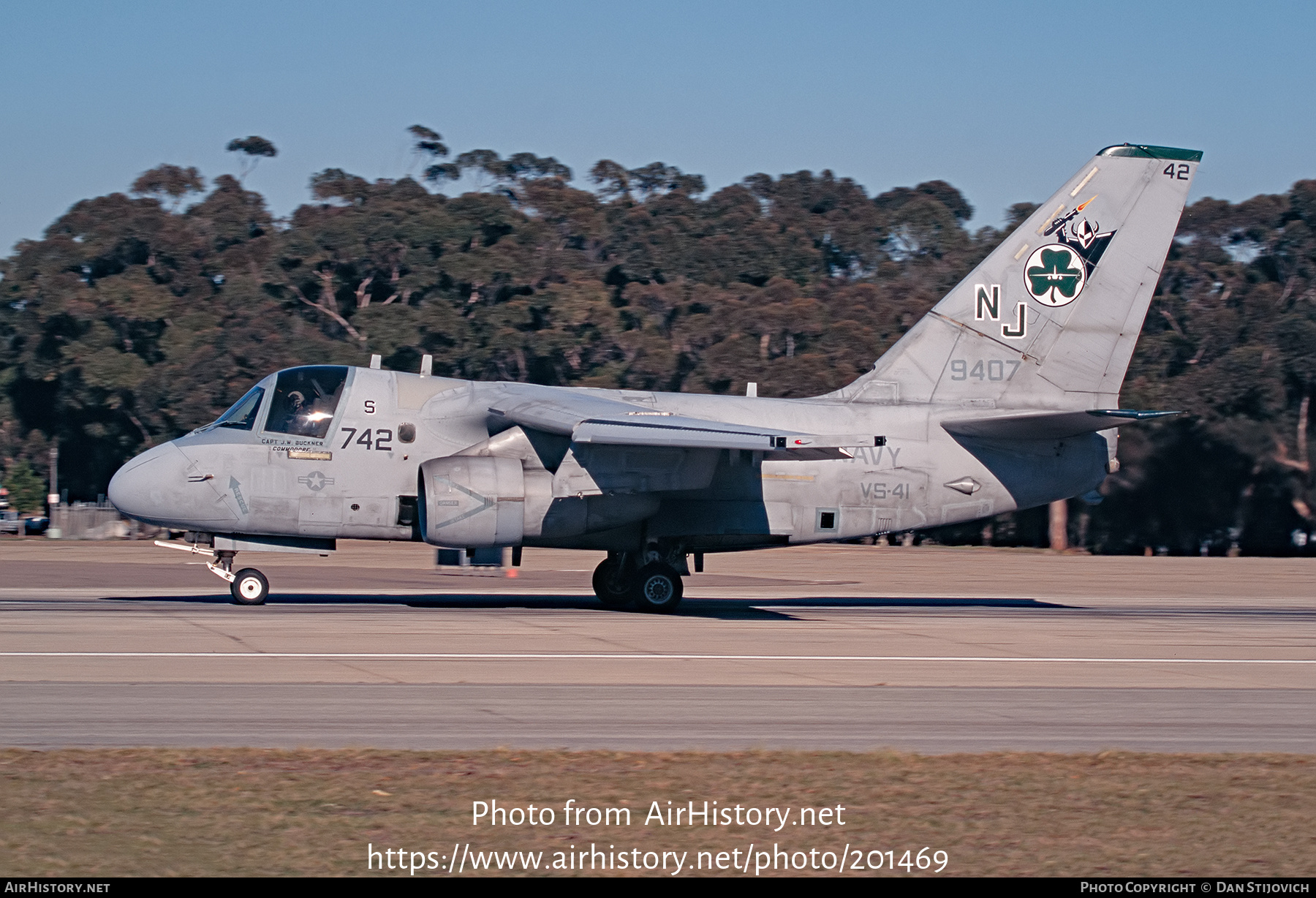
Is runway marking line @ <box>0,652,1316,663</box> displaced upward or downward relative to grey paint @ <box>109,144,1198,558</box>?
downward

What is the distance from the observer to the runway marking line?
1417 centimetres

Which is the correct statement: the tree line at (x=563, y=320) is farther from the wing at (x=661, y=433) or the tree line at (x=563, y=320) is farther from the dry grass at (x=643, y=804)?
the dry grass at (x=643, y=804)

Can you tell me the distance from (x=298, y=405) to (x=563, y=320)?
45.4 meters

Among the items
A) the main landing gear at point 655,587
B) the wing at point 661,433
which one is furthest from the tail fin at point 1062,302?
the main landing gear at point 655,587

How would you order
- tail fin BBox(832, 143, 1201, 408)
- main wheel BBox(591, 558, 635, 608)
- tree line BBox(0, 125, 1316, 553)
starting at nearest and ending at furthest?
main wheel BBox(591, 558, 635, 608)
tail fin BBox(832, 143, 1201, 408)
tree line BBox(0, 125, 1316, 553)

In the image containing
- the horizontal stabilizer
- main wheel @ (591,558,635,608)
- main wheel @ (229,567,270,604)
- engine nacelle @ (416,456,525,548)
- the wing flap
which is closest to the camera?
the wing flap

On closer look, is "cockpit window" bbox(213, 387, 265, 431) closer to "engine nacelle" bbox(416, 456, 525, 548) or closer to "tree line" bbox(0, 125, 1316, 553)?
"engine nacelle" bbox(416, 456, 525, 548)

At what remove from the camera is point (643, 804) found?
7848 mm

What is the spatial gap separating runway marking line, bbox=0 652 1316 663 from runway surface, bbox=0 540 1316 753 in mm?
64

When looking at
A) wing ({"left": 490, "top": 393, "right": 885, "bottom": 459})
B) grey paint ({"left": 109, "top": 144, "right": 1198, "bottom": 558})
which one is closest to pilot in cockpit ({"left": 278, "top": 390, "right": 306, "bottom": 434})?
grey paint ({"left": 109, "top": 144, "right": 1198, "bottom": 558})

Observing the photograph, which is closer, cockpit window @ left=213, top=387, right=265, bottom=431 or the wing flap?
the wing flap

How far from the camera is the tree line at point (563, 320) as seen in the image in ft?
178

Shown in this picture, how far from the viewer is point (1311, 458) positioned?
176 feet
